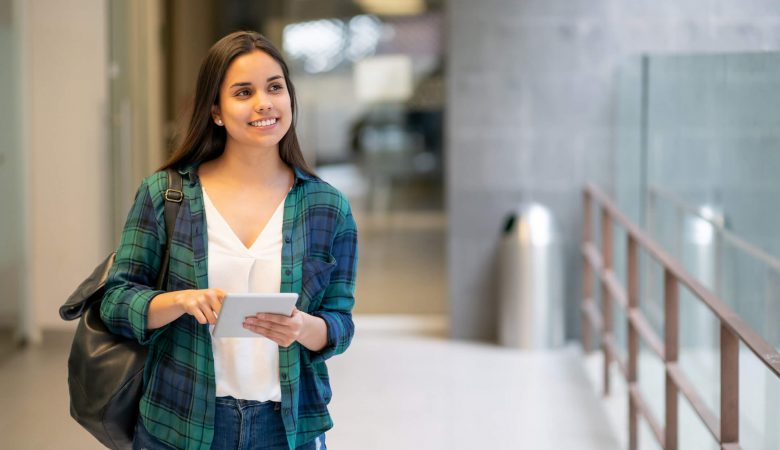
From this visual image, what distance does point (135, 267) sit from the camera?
2.37 m

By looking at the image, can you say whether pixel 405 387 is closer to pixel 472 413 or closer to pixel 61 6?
pixel 472 413

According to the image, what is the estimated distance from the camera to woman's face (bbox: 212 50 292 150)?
2379 mm

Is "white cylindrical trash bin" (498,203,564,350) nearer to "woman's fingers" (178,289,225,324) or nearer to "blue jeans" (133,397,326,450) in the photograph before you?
"blue jeans" (133,397,326,450)

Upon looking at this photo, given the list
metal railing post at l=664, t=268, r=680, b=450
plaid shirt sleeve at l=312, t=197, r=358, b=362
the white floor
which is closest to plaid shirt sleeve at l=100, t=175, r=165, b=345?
plaid shirt sleeve at l=312, t=197, r=358, b=362

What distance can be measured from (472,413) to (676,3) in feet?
8.95

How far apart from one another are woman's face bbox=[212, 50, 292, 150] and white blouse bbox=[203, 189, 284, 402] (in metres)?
0.17

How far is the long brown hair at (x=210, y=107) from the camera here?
2.40 m

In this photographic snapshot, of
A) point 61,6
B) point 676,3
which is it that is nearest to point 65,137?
point 61,6

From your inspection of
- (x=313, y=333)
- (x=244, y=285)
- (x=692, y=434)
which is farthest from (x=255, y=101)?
(x=692, y=434)

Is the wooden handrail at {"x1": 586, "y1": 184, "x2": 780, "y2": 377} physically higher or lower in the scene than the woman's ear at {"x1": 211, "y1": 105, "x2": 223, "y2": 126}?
lower

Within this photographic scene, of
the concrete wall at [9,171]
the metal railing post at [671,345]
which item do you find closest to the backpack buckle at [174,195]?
the metal railing post at [671,345]

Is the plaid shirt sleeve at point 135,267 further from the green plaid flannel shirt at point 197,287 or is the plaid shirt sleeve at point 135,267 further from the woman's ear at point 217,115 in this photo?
the woman's ear at point 217,115

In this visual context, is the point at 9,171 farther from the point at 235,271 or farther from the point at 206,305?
the point at 206,305

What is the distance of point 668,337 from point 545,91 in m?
A: 3.09
